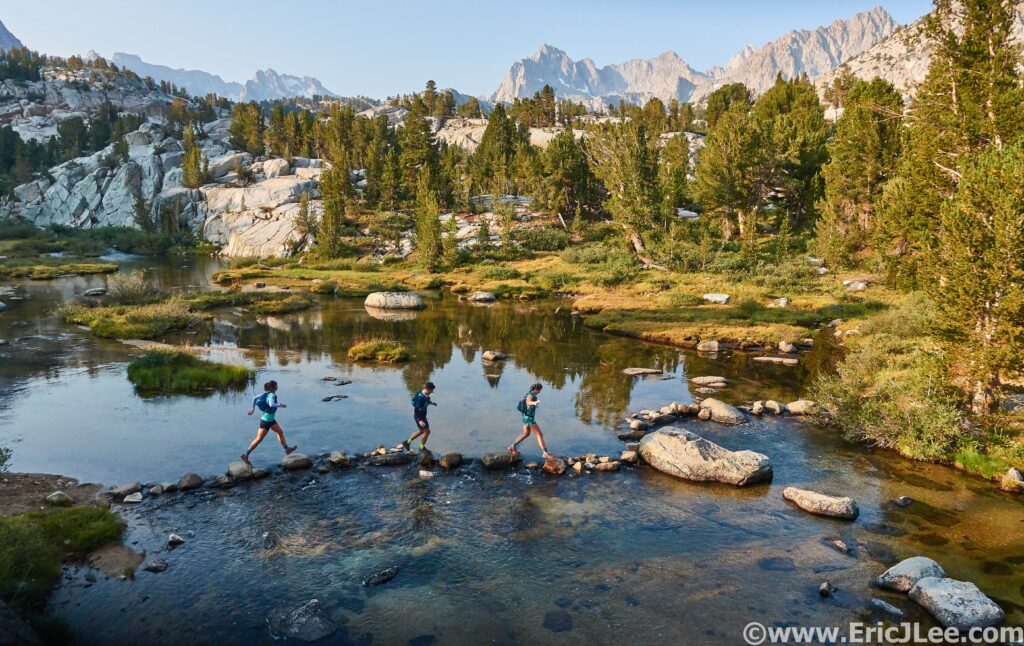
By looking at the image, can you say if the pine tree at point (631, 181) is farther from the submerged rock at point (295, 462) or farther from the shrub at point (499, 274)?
the submerged rock at point (295, 462)

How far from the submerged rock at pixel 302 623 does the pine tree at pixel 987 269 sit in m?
21.1

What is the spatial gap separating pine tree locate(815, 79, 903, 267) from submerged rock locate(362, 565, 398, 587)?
199 ft

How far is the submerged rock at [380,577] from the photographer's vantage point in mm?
12445

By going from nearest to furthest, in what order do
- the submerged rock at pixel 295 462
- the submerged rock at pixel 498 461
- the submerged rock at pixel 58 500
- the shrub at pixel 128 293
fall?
the submerged rock at pixel 58 500 → the submerged rock at pixel 295 462 → the submerged rock at pixel 498 461 → the shrub at pixel 128 293

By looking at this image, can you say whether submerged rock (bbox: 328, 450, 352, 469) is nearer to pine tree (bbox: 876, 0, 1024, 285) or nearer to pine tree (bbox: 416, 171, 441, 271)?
pine tree (bbox: 876, 0, 1024, 285)

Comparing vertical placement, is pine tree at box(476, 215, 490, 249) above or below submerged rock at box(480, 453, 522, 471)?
above

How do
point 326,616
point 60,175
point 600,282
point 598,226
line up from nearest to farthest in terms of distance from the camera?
point 326,616 → point 600,282 → point 598,226 → point 60,175

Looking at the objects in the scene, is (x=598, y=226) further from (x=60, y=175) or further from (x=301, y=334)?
(x=60, y=175)

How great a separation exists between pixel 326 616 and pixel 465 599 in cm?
283

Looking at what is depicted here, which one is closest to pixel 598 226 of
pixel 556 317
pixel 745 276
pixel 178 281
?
pixel 745 276

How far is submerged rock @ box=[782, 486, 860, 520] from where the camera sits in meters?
15.9

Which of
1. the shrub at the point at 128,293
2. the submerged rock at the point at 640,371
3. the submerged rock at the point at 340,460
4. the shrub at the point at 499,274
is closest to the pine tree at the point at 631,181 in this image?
the shrub at the point at 499,274

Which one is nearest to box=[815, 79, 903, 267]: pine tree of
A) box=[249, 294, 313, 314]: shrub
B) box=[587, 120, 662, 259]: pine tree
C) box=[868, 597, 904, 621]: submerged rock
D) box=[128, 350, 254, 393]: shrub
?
box=[587, 120, 662, 259]: pine tree

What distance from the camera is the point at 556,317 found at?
169 feet
